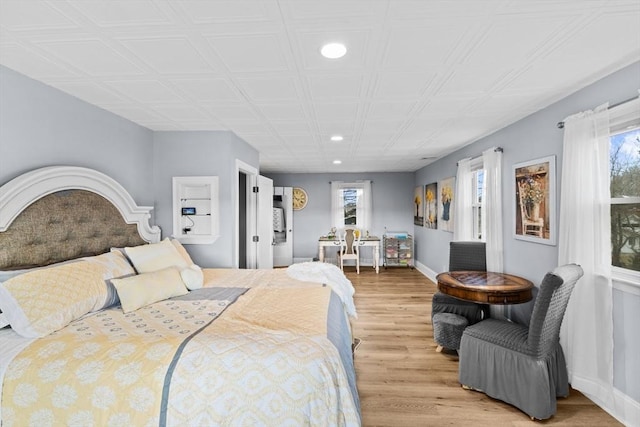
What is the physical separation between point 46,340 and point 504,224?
4.06 m

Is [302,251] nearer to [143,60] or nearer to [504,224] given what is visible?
[504,224]

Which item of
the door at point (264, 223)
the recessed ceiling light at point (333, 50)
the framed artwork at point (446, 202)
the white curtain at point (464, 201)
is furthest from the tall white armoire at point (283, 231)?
the recessed ceiling light at point (333, 50)

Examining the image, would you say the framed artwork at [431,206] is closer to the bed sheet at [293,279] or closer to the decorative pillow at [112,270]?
the bed sheet at [293,279]

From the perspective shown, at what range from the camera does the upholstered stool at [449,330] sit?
296 cm

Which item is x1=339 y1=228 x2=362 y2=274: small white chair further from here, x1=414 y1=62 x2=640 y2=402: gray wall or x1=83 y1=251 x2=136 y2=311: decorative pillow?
x1=83 y1=251 x2=136 y2=311: decorative pillow

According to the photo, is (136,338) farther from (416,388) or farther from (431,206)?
(431,206)

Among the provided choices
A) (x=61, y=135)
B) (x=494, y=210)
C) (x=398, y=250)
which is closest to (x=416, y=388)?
(x=494, y=210)

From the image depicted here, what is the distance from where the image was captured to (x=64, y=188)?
2293 millimetres

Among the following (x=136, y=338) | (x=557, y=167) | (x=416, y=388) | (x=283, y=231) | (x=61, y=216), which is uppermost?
(x=557, y=167)

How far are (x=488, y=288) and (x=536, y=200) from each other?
3.48 feet

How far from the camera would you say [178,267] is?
267cm

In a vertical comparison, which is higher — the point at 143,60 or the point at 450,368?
the point at 143,60

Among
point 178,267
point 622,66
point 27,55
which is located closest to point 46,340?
point 178,267

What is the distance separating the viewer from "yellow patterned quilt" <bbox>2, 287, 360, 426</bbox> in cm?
131
